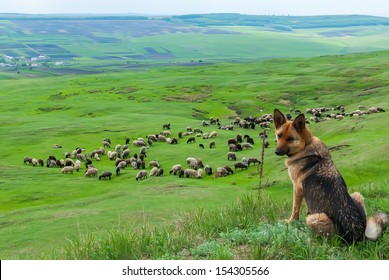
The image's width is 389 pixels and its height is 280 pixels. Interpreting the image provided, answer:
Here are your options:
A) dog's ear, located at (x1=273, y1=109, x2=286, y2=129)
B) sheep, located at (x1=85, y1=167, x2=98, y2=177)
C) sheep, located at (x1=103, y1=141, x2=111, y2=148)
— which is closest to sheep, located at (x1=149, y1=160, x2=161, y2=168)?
sheep, located at (x1=85, y1=167, x2=98, y2=177)

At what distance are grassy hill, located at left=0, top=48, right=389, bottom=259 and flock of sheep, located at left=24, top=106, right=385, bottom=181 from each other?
903mm

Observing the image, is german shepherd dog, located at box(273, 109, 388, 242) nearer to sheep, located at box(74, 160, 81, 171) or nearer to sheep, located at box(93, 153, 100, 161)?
sheep, located at box(74, 160, 81, 171)

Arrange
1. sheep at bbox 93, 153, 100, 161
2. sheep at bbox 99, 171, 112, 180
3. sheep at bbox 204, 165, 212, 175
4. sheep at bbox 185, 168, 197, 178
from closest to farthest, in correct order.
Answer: sheep at bbox 185, 168, 197, 178 < sheep at bbox 204, 165, 212, 175 < sheep at bbox 99, 171, 112, 180 < sheep at bbox 93, 153, 100, 161

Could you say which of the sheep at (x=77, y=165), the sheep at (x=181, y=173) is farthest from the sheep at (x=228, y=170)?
the sheep at (x=77, y=165)

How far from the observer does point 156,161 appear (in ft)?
136

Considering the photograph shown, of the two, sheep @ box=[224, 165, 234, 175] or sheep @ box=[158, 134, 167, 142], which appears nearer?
sheep @ box=[224, 165, 234, 175]

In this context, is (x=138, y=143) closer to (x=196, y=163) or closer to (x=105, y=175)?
(x=105, y=175)

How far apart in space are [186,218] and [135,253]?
8.06 ft

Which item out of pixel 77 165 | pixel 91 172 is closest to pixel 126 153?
pixel 77 165

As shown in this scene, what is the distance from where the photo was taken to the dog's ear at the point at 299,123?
8.94 meters

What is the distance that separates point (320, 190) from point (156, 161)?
3302 cm

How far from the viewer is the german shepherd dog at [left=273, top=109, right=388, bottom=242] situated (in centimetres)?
873

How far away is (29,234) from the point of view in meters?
20.0
